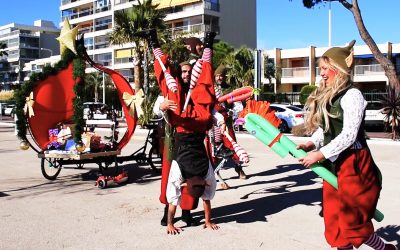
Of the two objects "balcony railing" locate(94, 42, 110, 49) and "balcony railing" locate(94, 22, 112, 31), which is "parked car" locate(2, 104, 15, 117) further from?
"balcony railing" locate(94, 22, 112, 31)

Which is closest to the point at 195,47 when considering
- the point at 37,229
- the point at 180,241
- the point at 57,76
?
the point at 180,241

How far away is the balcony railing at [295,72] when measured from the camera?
50972 mm

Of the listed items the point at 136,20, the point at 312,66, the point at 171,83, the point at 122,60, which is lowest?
the point at 171,83

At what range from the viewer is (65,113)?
943cm

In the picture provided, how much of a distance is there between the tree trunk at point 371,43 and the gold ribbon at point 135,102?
16.2m

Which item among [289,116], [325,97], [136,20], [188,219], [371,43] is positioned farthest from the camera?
[136,20]

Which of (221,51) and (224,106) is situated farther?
(221,51)

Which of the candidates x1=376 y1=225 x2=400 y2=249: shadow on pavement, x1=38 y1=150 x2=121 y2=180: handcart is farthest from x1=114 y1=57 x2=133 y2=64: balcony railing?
x1=376 y1=225 x2=400 y2=249: shadow on pavement

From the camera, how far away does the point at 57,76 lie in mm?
9070

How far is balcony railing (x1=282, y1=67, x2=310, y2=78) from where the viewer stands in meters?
51.0

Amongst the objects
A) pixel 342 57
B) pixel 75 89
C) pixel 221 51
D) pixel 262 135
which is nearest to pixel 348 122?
pixel 342 57

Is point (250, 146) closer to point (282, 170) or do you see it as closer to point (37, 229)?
point (282, 170)

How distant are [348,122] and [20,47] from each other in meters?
108

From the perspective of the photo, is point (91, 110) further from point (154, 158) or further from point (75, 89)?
point (75, 89)
